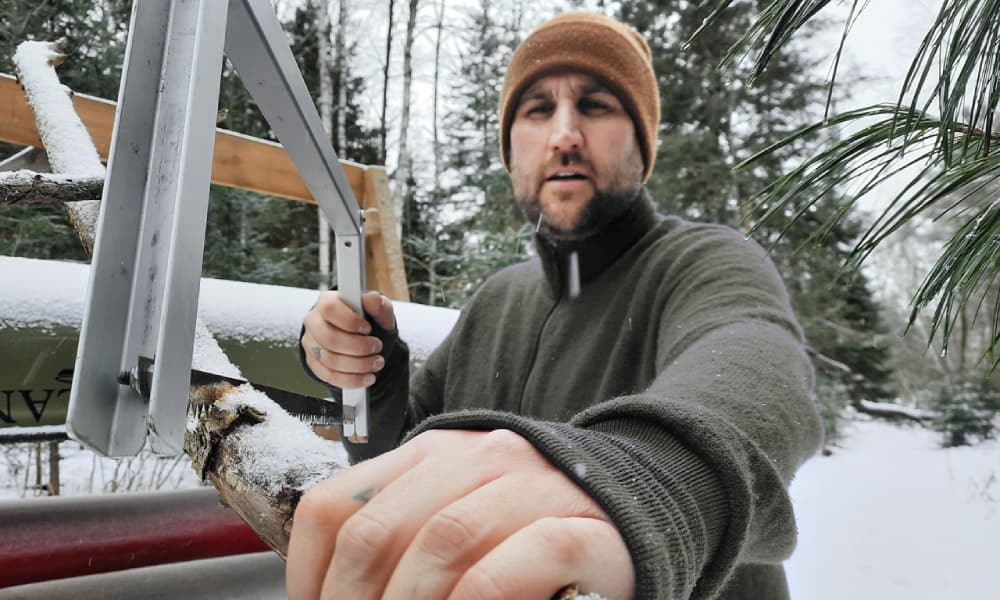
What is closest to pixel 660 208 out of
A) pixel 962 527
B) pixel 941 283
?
pixel 962 527

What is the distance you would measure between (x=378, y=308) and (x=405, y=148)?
8.28 metres

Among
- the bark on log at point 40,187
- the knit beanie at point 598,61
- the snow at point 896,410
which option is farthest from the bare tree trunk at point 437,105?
the bark on log at point 40,187

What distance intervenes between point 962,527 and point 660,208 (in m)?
5.19

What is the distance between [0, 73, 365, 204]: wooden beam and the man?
101cm

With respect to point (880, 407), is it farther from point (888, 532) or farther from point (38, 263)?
point (38, 263)

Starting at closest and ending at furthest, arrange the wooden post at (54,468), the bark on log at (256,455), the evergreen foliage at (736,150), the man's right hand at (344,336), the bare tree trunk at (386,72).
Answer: the bark on log at (256,455), the man's right hand at (344,336), the wooden post at (54,468), the evergreen foliage at (736,150), the bare tree trunk at (386,72)

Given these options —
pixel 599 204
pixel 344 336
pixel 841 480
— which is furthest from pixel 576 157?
pixel 841 480

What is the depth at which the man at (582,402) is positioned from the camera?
301mm

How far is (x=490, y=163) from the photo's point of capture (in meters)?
8.95

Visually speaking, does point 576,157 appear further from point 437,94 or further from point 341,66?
point 437,94

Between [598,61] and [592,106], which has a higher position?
[598,61]

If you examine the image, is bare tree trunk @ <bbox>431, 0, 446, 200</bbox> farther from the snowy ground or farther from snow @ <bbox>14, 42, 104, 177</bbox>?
snow @ <bbox>14, 42, 104, 177</bbox>

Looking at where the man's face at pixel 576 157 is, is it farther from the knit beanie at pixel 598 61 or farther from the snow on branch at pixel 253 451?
the snow on branch at pixel 253 451

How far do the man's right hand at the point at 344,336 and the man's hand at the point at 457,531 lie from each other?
2.68 feet
